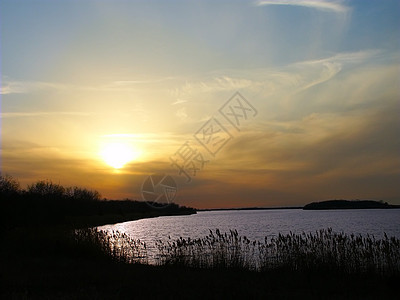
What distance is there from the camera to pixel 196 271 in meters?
16.1

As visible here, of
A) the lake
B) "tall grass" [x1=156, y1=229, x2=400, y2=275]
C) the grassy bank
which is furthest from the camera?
the lake

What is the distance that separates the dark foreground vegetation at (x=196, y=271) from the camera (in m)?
11.7

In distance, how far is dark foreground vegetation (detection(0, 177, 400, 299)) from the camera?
38.3 ft

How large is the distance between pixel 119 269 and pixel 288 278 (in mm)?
6432

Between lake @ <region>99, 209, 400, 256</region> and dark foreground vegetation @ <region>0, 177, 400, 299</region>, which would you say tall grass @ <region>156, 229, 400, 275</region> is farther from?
lake @ <region>99, 209, 400, 256</region>

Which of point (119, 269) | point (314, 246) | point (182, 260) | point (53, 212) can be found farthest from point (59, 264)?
point (53, 212)

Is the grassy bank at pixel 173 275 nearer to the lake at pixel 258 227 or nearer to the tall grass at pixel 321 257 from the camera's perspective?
the tall grass at pixel 321 257

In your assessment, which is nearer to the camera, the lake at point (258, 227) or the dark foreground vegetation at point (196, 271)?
the dark foreground vegetation at point (196, 271)

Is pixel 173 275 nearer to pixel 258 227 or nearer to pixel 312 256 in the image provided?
pixel 312 256

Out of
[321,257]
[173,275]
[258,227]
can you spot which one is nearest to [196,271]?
[173,275]

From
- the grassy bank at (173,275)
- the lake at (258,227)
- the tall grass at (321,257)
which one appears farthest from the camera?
the lake at (258,227)

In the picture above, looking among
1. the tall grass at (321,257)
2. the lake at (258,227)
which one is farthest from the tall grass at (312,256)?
the lake at (258,227)

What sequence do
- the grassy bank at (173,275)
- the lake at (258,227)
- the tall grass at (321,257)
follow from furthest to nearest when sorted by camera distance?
the lake at (258,227), the tall grass at (321,257), the grassy bank at (173,275)

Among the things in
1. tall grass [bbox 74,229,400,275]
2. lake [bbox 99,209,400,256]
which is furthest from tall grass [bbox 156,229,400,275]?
lake [bbox 99,209,400,256]
